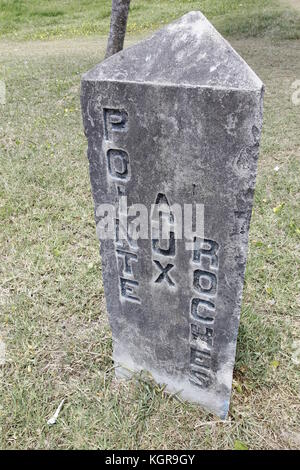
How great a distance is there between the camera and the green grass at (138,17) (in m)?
10.1

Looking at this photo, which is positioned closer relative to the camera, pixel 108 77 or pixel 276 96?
pixel 108 77

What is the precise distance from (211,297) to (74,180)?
266 cm

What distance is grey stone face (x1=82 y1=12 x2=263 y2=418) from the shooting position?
4.25 ft

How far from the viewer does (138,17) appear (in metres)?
12.5

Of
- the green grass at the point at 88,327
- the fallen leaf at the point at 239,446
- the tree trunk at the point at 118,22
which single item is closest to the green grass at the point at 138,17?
the tree trunk at the point at 118,22

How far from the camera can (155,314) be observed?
1844 mm

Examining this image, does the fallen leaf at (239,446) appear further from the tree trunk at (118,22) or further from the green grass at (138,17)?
the green grass at (138,17)

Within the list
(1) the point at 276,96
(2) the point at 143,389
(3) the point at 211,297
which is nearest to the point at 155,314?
(3) the point at 211,297

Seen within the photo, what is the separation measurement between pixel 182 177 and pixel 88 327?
1.36m
